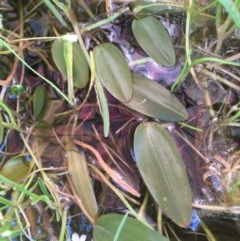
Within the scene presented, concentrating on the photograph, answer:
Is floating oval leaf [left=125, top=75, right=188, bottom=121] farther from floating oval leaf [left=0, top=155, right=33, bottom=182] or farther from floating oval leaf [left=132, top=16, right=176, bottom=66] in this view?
floating oval leaf [left=0, top=155, right=33, bottom=182]

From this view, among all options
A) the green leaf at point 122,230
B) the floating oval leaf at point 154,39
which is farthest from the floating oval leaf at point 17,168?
the floating oval leaf at point 154,39

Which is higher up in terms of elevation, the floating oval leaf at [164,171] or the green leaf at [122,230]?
the floating oval leaf at [164,171]

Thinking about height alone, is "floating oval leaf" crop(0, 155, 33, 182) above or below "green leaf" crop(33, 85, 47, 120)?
below

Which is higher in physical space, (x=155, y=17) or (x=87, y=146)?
(x=155, y=17)

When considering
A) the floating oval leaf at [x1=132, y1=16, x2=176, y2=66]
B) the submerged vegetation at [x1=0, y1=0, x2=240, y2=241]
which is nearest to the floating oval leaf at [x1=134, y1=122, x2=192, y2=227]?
the submerged vegetation at [x1=0, y1=0, x2=240, y2=241]

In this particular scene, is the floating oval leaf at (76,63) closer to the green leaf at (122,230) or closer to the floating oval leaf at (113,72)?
the floating oval leaf at (113,72)

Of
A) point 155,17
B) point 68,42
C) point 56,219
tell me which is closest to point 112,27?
point 155,17

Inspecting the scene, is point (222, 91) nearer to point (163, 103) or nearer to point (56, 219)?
point (163, 103)
